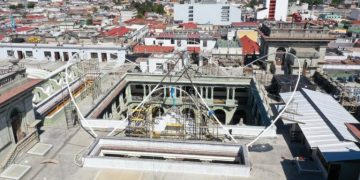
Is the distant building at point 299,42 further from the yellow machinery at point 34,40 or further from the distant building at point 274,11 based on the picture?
the distant building at point 274,11

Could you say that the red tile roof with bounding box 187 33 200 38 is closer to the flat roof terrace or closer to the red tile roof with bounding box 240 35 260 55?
the red tile roof with bounding box 240 35 260 55

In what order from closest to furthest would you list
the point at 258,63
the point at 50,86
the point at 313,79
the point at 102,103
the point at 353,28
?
the point at 102,103 < the point at 50,86 < the point at 313,79 < the point at 258,63 < the point at 353,28

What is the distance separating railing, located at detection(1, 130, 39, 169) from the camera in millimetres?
28222

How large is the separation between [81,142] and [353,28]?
14198cm

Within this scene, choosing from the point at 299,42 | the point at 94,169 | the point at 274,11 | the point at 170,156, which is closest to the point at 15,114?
the point at 94,169

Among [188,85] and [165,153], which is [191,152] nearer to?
[165,153]

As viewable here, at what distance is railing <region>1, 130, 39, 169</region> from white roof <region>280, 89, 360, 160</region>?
27.2 m

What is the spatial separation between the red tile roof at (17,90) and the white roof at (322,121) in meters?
27.2

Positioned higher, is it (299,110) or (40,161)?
(299,110)

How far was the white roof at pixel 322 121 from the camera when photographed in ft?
90.1

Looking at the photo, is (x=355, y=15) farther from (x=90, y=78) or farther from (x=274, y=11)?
(x=90, y=78)

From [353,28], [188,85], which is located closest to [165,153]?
[188,85]

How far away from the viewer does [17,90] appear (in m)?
29.3

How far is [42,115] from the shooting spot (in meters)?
37.3
